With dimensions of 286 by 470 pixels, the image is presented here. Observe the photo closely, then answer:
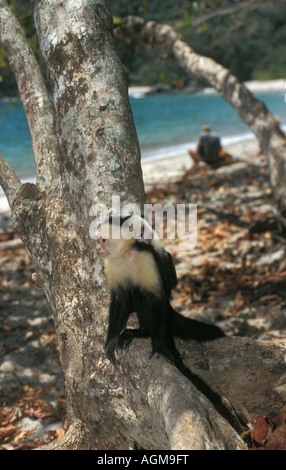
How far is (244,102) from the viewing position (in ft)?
20.4

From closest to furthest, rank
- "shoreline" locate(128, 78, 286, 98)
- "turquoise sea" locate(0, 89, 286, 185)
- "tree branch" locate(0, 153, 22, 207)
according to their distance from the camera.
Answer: "tree branch" locate(0, 153, 22, 207), "turquoise sea" locate(0, 89, 286, 185), "shoreline" locate(128, 78, 286, 98)

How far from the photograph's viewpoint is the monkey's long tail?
3.05 metres

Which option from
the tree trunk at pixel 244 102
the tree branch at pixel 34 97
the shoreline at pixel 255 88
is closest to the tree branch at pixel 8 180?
the tree branch at pixel 34 97

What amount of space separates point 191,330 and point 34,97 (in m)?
1.95

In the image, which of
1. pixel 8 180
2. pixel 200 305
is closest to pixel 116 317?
pixel 8 180

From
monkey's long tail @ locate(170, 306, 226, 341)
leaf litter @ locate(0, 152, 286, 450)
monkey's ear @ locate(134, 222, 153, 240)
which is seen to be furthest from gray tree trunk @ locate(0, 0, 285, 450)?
leaf litter @ locate(0, 152, 286, 450)

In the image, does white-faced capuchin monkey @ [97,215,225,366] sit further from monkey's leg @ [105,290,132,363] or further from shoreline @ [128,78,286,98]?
shoreline @ [128,78,286,98]

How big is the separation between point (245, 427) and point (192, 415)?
0.99m

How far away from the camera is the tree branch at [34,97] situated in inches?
121

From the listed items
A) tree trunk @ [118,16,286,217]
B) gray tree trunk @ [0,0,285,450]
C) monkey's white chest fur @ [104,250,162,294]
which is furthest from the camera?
tree trunk @ [118,16,286,217]

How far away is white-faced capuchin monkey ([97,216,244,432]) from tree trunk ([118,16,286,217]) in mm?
3525

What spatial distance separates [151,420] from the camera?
235cm

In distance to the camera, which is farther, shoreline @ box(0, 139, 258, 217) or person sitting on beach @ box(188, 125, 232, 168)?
person sitting on beach @ box(188, 125, 232, 168)

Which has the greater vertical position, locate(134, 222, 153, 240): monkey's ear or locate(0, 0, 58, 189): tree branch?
locate(0, 0, 58, 189): tree branch
